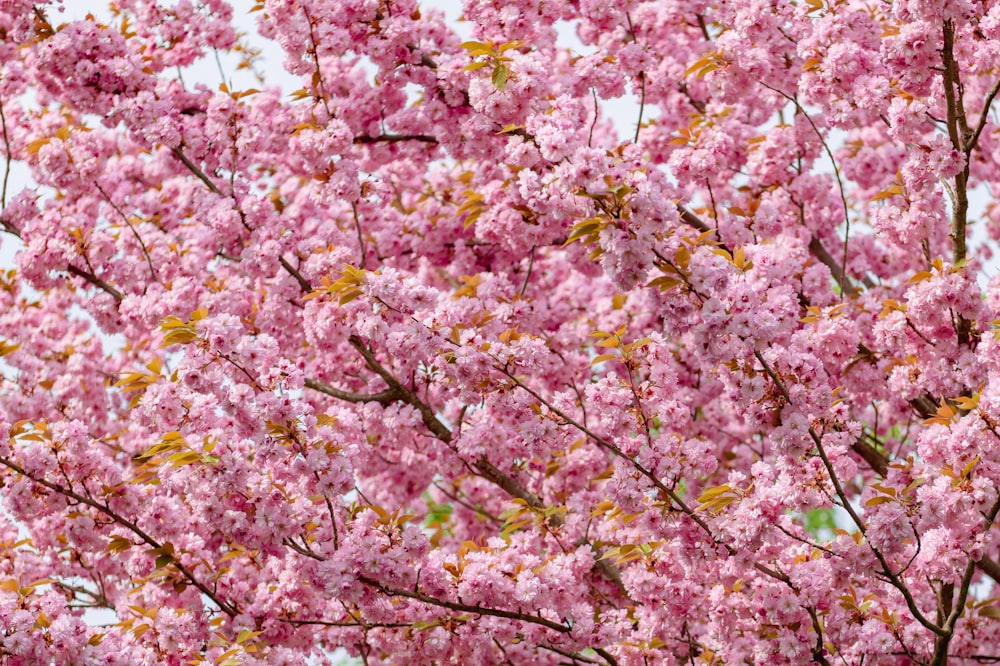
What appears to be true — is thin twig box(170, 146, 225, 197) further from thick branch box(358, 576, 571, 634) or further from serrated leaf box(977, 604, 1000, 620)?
serrated leaf box(977, 604, 1000, 620)

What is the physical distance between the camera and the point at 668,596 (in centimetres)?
586

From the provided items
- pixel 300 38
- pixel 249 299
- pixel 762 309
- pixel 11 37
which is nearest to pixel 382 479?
pixel 249 299

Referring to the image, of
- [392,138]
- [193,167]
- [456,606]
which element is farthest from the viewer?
[392,138]

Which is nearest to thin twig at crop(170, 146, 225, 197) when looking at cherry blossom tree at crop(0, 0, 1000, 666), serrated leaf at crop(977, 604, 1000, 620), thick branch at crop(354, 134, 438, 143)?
cherry blossom tree at crop(0, 0, 1000, 666)

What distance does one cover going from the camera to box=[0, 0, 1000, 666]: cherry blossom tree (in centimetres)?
504

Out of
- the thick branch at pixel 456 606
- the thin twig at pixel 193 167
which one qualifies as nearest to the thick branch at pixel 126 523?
the thick branch at pixel 456 606

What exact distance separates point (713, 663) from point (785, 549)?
793 mm

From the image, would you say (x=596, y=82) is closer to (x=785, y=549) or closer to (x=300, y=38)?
(x=300, y=38)

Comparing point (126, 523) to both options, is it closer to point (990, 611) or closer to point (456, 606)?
point (456, 606)

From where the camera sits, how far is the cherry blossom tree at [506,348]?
504 cm

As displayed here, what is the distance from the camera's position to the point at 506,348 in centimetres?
541

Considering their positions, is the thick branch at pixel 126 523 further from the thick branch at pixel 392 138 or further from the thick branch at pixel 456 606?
the thick branch at pixel 392 138

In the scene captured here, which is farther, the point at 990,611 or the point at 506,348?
the point at 990,611

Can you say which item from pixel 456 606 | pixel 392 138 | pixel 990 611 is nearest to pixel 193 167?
pixel 392 138
